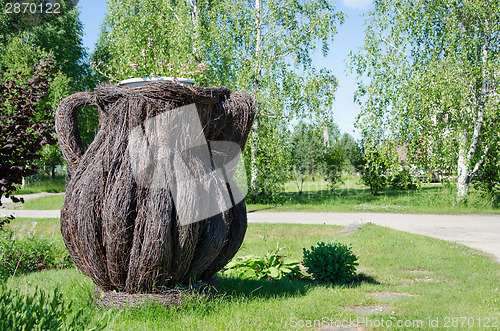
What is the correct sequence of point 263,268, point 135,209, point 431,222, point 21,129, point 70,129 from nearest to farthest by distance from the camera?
1. point 135,209
2. point 70,129
3. point 263,268
4. point 21,129
5. point 431,222

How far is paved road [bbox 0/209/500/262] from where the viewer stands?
9853 mm

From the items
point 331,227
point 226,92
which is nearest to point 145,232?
point 226,92

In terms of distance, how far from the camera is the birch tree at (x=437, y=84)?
46.0 feet

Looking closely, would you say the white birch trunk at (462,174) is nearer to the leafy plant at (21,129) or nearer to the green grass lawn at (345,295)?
the green grass lawn at (345,295)

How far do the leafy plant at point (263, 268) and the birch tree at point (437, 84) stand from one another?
9.96 m

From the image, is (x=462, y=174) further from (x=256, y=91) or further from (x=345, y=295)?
(x=345, y=295)

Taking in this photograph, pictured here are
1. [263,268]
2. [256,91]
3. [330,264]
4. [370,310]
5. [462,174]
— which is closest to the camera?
[370,310]

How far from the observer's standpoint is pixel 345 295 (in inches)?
187

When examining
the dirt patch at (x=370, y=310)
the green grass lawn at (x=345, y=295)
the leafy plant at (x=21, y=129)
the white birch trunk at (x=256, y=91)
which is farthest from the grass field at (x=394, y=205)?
the dirt patch at (x=370, y=310)

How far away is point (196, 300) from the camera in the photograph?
381cm

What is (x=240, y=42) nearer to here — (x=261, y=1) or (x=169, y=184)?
(x=261, y=1)

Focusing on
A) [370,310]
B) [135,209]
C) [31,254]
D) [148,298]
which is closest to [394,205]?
[370,310]

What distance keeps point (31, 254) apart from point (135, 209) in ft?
12.8

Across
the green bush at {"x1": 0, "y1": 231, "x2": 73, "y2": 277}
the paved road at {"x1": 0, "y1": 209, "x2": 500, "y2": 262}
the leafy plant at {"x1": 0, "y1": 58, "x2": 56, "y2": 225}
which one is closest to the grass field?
the paved road at {"x1": 0, "y1": 209, "x2": 500, "y2": 262}
